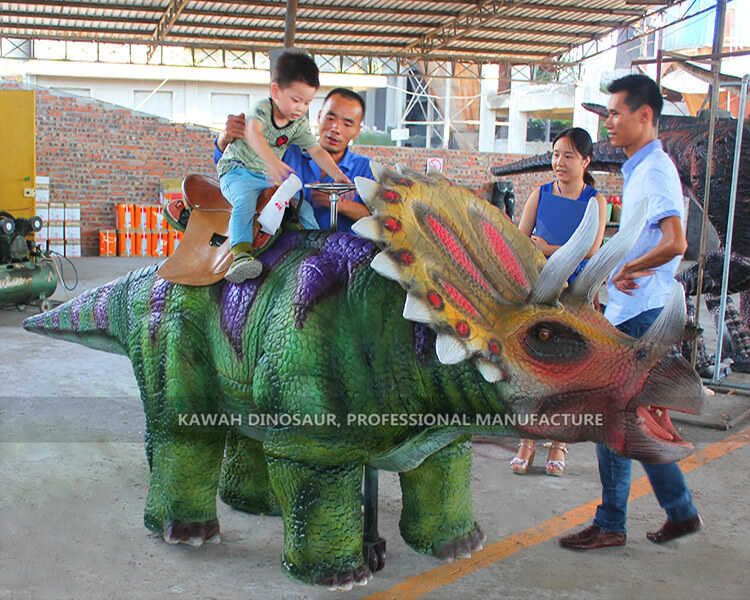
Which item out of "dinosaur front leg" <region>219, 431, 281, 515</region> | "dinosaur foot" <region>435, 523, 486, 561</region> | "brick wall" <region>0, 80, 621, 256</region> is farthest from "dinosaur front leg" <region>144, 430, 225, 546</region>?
"brick wall" <region>0, 80, 621, 256</region>

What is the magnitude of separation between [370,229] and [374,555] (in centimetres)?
137

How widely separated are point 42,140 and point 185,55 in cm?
Result: 1090

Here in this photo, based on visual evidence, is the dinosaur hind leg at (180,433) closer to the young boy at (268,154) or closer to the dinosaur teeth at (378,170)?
the young boy at (268,154)

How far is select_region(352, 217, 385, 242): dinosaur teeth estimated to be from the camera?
2170 millimetres

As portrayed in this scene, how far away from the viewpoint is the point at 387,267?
7.02 feet

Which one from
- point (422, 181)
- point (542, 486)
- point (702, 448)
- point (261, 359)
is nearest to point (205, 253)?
point (261, 359)

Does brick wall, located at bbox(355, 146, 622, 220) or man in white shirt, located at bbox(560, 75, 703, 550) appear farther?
brick wall, located at bbox(355, 146, 622, 220)

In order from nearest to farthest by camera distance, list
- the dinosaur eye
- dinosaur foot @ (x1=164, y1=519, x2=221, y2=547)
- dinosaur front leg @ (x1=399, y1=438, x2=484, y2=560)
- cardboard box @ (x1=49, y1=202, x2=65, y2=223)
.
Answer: the dinosaur eye, dinosaur front leg @ (x1=399, y1=438, x2=484, y2=560), dinosaur foot @ (x1=164, y1=519, x2=221, y2=547), cardboard box @ (x1=49, y1=202, x2=65, y2=223)

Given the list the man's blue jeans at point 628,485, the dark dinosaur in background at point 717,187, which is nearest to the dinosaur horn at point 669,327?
the man's blue jeans at point 628,485

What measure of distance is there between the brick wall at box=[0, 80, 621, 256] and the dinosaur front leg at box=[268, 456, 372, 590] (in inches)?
Answer: 517

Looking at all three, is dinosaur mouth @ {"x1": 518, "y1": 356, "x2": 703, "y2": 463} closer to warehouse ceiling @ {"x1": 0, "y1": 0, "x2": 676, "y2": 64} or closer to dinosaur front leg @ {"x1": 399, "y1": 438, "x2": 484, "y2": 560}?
dinosaur front leg @ {"x1": 399, "y1": 438, "x2": 484, "y2": 560}

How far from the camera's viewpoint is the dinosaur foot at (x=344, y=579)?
8.14ft

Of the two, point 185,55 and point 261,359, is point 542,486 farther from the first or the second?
point 185,55

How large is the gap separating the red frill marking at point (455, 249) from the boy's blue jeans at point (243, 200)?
0.75 m
